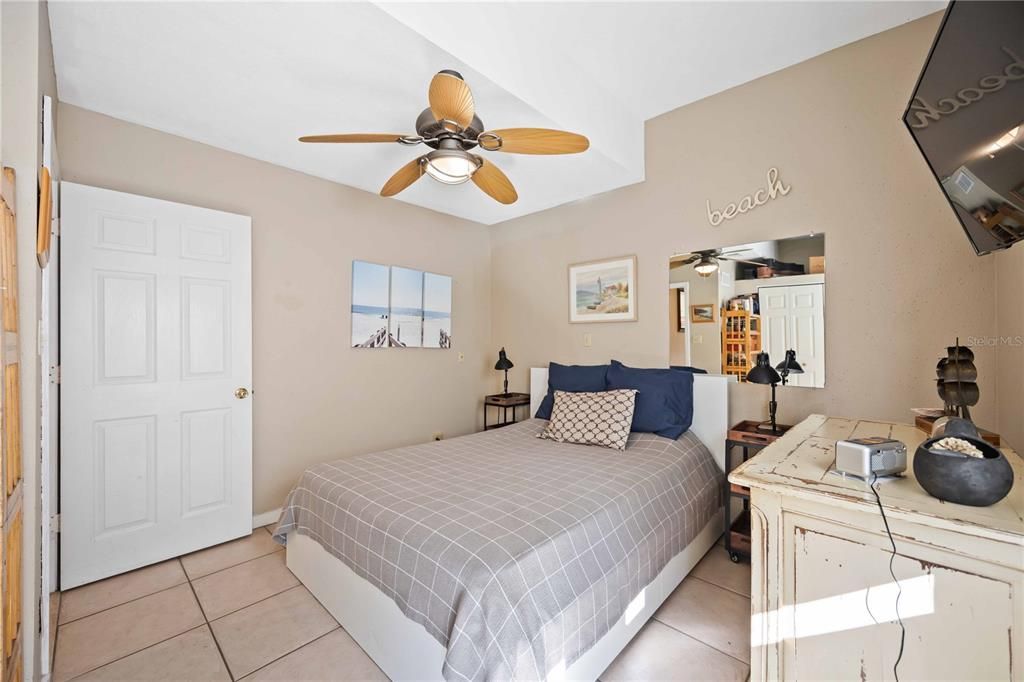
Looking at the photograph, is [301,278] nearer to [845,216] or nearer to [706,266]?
[706,266]

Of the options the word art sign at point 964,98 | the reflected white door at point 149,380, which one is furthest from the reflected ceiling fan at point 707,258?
the reflected white door at point 149,380

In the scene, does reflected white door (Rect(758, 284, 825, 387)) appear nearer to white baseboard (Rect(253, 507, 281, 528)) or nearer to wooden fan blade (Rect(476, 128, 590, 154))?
wooden fan blade (Rect(476, 128, 590, 154))

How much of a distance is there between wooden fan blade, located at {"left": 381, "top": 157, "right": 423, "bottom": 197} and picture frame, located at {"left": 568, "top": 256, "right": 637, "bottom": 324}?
5.57 ft

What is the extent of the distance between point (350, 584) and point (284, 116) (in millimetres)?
2422

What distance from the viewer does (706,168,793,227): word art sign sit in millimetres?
2607

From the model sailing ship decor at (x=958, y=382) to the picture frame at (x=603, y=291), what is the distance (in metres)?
1.90

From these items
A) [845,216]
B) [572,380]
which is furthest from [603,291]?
[845,216]

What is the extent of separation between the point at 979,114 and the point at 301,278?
11.1 feet

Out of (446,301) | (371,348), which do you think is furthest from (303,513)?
(446,301)

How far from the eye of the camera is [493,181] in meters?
2.40

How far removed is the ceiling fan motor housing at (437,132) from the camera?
1.99 meters

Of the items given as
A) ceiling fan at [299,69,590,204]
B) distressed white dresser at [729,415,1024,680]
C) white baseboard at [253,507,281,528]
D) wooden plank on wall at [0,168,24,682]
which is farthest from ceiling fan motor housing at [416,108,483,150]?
white baseboard at [253,507,281,528]

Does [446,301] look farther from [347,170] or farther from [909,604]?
[909,604]

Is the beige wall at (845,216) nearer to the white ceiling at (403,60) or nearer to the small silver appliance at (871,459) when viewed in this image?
the white ceiling at (403,60)
